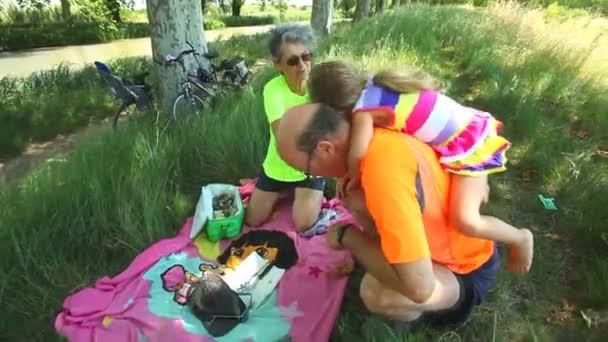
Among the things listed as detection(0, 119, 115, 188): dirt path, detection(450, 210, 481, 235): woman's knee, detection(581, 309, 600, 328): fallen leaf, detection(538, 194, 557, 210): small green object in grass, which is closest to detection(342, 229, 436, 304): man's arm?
detection(450, 210, 481, 235): woman's knee

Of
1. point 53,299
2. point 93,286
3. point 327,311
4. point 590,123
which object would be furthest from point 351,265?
point 590,123

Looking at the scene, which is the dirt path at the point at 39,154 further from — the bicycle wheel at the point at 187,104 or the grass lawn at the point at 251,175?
the grass lawn at the point at 251,175

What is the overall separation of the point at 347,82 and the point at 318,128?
22 centimetres

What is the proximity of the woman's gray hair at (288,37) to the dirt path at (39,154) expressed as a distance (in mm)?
2270

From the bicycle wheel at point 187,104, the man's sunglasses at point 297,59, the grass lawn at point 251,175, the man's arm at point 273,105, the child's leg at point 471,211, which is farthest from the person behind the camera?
the bicycle wheel at point 187,104

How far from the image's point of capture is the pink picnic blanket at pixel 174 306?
7.89 ft

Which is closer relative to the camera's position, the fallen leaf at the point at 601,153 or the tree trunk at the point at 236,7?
Answer: the fallen leaf at the point at 601,153

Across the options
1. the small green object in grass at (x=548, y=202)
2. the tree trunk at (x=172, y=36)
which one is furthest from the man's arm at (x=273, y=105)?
the tree trunk at (x=172, y=36)

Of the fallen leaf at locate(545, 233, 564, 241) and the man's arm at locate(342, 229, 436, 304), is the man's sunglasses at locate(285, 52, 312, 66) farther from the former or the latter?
the fallen leaf at locate(545, 233, 564, 241)

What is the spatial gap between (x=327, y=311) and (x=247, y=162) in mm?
1707

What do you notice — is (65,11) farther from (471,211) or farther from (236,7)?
(471,211)

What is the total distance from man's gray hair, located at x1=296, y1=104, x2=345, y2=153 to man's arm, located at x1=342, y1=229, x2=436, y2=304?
50cm

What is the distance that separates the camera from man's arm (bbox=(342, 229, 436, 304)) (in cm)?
170

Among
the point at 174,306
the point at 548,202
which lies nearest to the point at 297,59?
the point at 174,306
